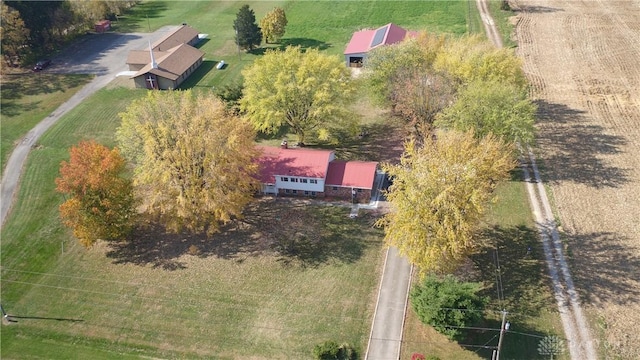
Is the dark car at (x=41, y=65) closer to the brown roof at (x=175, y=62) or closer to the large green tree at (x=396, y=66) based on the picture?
the brown roof at (x=175, y=62)

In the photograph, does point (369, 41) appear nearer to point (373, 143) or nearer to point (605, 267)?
point (373, 143)

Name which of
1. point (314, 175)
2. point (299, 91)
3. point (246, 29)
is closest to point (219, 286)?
point (314, 175)

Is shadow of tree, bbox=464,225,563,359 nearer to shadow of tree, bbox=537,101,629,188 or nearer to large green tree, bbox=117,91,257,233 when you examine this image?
shadow of tree, bbox=537,101,629,188

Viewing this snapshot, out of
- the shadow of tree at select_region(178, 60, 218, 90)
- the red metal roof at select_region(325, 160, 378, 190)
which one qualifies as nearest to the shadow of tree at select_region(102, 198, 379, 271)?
the red metal roof at select_region(325, 160, 378, 190)

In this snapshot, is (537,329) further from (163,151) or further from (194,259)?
(163,151)

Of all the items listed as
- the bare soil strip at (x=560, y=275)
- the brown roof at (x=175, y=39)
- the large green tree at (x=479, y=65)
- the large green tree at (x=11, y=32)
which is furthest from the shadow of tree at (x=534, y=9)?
the large green tree at (x=11, y=32)

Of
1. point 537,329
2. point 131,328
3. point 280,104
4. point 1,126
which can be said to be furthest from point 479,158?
point 1,126
